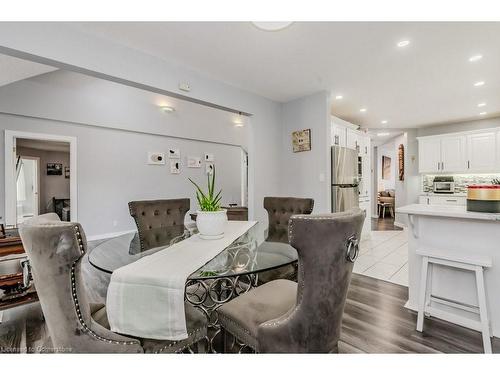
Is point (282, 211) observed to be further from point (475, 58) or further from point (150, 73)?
point (475, 58)

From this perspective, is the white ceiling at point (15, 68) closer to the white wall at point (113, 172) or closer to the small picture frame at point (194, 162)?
the white wall at point (113, 172)

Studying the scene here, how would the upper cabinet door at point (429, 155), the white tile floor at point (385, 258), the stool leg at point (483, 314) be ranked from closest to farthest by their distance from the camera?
the stool leg at point (483, 314) < the white tile floor at point (385, 258) < the upper cabinet door at point (429, 155)

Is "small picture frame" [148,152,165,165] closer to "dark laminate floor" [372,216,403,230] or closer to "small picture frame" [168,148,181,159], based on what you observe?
"small picture frame" [168,148,181,159]

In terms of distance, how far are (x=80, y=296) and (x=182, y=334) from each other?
44 centimetres

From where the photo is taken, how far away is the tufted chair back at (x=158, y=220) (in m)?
1.97

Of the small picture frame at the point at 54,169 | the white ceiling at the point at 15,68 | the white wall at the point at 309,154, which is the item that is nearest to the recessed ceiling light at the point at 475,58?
the white wall at the point at 309,154

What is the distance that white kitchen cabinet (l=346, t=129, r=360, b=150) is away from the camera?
4703mm

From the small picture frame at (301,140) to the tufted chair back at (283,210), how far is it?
5.29 ft

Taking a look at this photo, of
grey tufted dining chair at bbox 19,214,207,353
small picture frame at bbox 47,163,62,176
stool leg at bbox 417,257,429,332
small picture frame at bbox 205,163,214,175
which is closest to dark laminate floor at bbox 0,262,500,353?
stool leg at bbox 417,257,429,332

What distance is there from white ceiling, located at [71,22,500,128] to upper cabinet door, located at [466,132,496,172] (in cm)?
110

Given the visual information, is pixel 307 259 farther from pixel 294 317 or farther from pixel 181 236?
pixel 181 236
